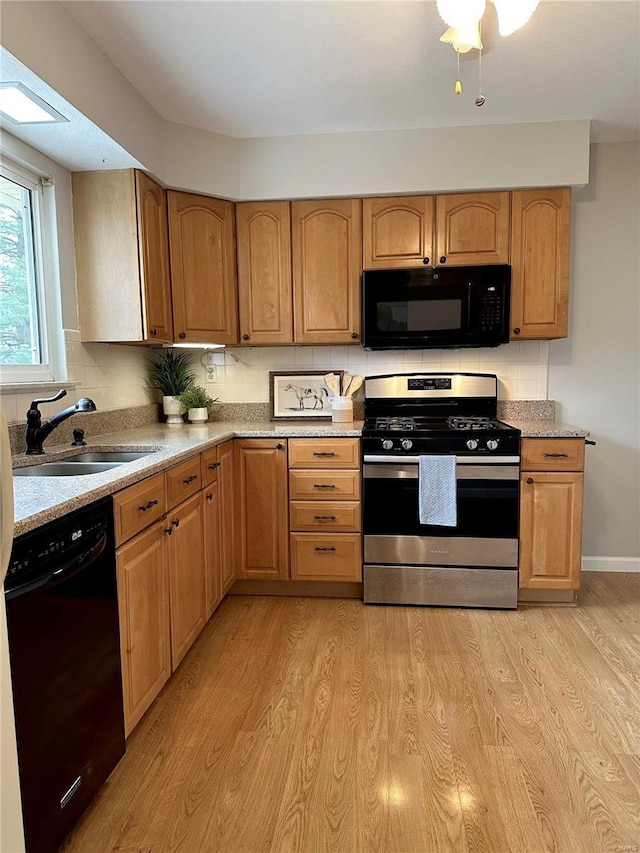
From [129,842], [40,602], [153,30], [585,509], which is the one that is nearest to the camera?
[40,602]

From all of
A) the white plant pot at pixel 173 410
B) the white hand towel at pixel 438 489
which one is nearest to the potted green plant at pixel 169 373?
the white plant pot at pixel 173 410

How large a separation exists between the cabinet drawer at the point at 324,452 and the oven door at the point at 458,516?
10 centimetres

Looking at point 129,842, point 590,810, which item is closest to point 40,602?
point 129,842

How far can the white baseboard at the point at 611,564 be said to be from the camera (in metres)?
3.15

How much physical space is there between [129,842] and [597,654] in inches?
75.2

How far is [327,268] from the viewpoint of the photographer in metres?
2.93

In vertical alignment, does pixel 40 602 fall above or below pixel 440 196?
below

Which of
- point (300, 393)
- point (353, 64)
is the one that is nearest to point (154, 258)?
point (300, 393)

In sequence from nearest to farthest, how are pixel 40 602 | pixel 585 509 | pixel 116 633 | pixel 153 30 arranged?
pixel 40 602, pixel 116 633, pixel 153 30, pixel 585 509

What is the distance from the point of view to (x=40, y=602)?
120 cm

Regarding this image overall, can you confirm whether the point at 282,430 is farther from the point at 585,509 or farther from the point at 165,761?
the point at 585,509

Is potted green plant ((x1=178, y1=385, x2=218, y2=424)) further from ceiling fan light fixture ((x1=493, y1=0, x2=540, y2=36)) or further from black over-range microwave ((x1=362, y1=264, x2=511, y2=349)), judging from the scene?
ceiling fan light fixture ((x1=493, y1=0, x2=540, y2=36))

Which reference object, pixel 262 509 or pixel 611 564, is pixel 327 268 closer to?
pixel 262 509

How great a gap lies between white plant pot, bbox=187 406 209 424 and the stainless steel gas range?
1.04m
